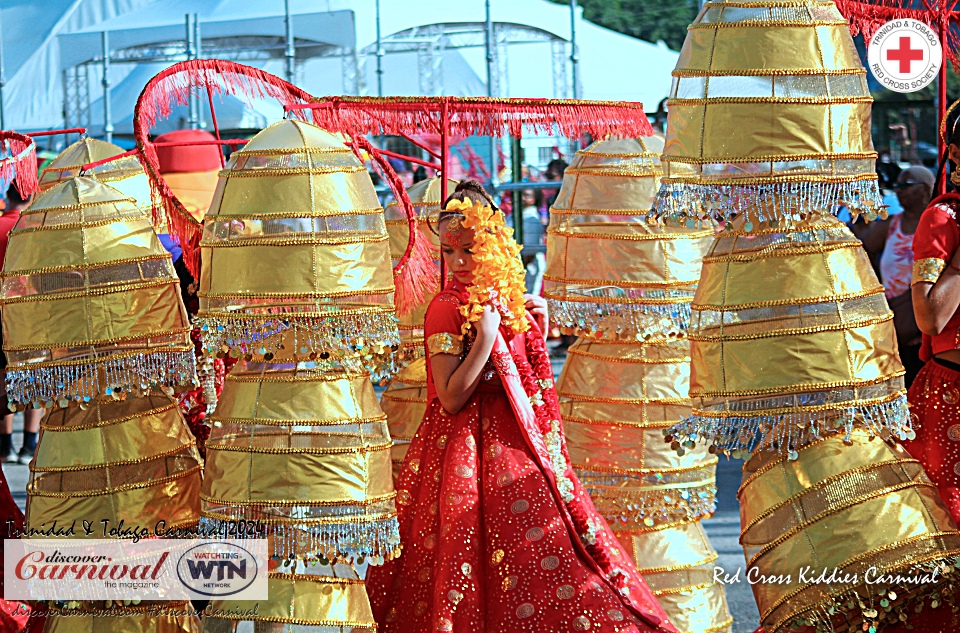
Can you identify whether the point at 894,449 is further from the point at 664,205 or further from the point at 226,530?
the point at 226,530

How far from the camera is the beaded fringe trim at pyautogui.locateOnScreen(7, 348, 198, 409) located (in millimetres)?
3262

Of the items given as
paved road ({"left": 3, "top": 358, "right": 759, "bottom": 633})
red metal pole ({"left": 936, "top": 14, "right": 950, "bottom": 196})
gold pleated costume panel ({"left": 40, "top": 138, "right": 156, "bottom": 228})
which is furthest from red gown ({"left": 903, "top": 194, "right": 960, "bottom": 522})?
gold pleated costume panel ({"left": 40, "top": 138, "right": 156, "bottom": 228})

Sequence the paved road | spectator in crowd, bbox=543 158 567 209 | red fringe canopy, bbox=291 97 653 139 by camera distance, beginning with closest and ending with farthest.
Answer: red fringe canopy, bbox=291 97 653 139 → the paved road → spectator in crowd, bbox=543 158 567 209

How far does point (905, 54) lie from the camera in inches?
151

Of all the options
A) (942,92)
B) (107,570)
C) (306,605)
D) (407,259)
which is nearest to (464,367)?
(407,259)

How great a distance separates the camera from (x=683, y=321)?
13.2 feet

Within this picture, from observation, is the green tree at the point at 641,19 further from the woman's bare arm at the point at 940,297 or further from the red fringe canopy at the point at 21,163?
the woman's bare arm at the point at 940,297

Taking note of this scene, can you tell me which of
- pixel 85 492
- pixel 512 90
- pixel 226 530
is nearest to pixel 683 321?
pixel 226 530

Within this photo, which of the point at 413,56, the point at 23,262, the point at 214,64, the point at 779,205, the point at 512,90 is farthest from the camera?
the point at 413,56

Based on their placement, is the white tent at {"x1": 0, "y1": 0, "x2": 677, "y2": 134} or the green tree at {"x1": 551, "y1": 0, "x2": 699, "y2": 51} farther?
the green tree at {"x1": 551, "y1": 0, "x2": 699, "y2": 51}

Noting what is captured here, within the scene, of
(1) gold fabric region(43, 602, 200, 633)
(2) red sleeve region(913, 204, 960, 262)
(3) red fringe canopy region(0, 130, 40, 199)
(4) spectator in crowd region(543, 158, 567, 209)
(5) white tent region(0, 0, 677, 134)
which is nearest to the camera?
(2) red sleeve region(913, 204, 960, 262)

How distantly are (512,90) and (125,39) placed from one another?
343cm

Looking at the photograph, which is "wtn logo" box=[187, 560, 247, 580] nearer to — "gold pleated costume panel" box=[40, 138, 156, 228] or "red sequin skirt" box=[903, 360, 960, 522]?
"gold pleated costume panel" box=[40, 138, 156, 228]

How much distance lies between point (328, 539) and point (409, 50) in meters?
8.03
